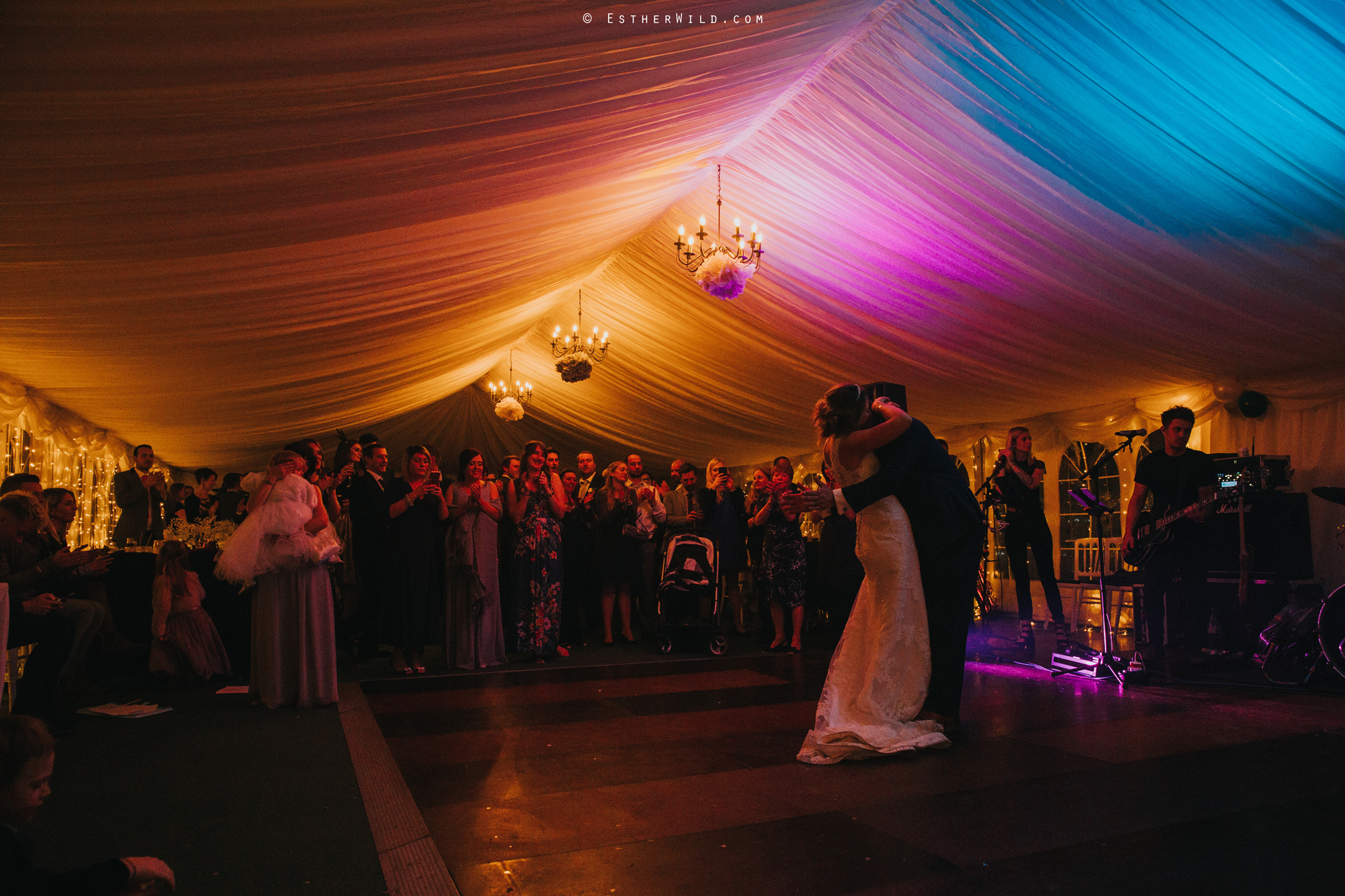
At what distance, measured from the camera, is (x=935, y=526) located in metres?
3.39

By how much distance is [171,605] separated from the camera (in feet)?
17.1

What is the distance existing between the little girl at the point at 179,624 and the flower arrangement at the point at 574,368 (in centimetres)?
430

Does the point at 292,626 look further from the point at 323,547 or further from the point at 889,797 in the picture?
the point at 889,797

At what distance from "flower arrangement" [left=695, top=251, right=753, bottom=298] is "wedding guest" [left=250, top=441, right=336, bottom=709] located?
298 cm

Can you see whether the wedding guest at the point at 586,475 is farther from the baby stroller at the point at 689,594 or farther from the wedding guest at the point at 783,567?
the wedding guest at the point at 783,567

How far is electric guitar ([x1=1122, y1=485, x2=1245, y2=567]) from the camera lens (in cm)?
504

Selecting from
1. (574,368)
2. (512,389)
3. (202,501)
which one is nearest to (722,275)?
(574,368)

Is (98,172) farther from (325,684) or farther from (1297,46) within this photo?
(1297,46)

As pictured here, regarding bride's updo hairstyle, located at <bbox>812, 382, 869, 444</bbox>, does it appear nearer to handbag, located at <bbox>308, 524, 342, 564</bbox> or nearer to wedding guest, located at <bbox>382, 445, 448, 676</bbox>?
handbag, located at <bbox>308, 524, 342, 564</bbox>

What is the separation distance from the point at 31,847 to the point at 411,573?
4.01 m

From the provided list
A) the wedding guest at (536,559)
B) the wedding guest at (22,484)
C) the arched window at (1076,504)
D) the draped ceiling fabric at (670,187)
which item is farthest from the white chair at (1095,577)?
the wedding guest at (22,484)

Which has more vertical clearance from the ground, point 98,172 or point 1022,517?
point 98,172

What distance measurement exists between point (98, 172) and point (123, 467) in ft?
29.0

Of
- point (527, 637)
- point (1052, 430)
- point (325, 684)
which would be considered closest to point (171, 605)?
point (325, 684)
